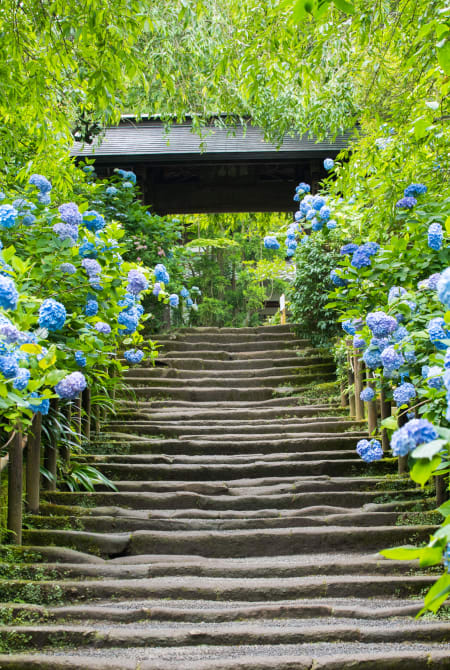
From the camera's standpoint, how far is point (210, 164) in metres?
12.1

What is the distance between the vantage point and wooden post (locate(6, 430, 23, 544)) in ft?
12.5

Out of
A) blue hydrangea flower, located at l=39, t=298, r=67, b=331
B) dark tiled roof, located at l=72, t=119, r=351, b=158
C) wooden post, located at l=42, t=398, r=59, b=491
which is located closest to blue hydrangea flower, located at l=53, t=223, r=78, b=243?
blue hydrangea flower, located at l=39, t=298, r=67, b=331

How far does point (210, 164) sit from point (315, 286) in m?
4.67

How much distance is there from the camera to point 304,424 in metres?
6.39

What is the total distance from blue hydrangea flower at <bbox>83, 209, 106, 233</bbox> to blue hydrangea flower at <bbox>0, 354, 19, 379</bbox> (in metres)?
2.15

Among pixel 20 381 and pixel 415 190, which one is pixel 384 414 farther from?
pixel 20 381

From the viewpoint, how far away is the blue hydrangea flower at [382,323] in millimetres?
3602

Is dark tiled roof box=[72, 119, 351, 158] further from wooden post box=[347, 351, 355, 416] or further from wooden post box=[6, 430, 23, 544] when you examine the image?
wooden post box=[6, 430, 23, 544]

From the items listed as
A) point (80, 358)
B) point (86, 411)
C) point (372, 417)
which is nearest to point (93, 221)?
point (80, 358)

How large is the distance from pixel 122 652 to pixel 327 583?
3.86ft

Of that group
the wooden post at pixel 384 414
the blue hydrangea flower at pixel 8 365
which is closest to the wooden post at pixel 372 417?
the wooden post at pixel 384 414

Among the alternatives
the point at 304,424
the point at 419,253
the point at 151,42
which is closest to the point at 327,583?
the point at 419,253

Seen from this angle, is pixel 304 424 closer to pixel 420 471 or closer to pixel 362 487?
pixel 362 487

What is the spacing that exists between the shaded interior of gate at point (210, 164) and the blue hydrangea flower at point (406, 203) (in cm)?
653
